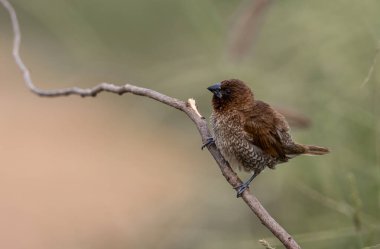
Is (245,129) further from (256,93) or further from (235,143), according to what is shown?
(256,93)

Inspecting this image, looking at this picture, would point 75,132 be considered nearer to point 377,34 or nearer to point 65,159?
point 65,159

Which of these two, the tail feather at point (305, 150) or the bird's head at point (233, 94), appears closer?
the bird's head at point (233, 94)

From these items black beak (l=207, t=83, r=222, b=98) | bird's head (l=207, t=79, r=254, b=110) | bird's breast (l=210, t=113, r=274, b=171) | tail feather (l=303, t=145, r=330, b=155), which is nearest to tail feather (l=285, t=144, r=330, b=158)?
tail feather (l=303, t=145, r=330, b=155)

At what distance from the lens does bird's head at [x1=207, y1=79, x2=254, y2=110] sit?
314cm

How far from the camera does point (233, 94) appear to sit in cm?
315

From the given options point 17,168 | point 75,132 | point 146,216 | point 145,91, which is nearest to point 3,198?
point 17,168

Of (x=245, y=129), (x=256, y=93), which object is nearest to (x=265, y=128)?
(x=245, y=129)

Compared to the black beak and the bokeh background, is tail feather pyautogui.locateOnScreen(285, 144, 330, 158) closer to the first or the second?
the bokeh background

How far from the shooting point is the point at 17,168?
10.3 metres

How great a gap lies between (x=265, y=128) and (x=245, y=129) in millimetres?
75

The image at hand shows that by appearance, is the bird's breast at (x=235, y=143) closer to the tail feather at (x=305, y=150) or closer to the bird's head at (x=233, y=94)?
the bird's head at (x=233, y=94)

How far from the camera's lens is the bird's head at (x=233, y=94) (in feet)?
10.3

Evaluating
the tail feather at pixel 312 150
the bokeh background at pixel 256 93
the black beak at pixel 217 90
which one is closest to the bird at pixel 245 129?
the black beak at pixel 217 90

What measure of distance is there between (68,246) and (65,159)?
5.23m
